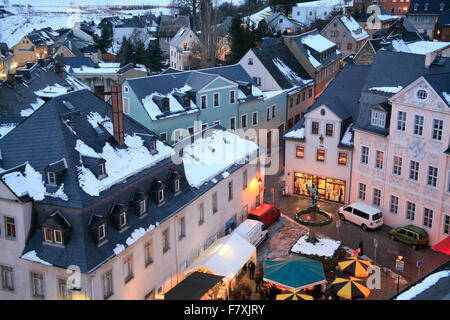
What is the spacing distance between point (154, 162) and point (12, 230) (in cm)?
840

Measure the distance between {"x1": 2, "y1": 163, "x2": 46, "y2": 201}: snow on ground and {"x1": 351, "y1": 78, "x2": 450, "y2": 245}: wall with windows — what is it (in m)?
24.2

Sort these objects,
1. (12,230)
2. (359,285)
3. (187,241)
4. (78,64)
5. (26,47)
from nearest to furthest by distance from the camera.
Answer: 1. (12,230)
2. (359,285)
3. (187,241)
4. (78,64)
5. (26,47)

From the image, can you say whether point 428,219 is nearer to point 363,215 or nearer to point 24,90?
point 363,215

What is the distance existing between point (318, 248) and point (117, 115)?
15.3 m

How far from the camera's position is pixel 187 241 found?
31000 mm

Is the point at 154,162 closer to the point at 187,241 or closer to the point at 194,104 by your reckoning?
the point at 187,241

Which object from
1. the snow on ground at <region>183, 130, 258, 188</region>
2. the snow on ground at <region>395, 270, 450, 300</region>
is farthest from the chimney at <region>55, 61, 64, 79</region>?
the snow on ground at <region>395, 270, 450, 300</region>

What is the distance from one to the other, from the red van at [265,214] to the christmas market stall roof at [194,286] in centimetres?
1090

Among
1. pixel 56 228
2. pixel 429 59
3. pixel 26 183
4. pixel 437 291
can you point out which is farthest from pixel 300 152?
pixel 437 291

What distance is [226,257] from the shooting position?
99.7 ft

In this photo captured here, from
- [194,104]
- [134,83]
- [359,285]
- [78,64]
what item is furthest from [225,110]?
[78,64]

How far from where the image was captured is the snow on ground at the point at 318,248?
32844 millimetres

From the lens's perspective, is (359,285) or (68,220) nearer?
(68,220)

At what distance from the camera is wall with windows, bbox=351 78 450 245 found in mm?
34225
